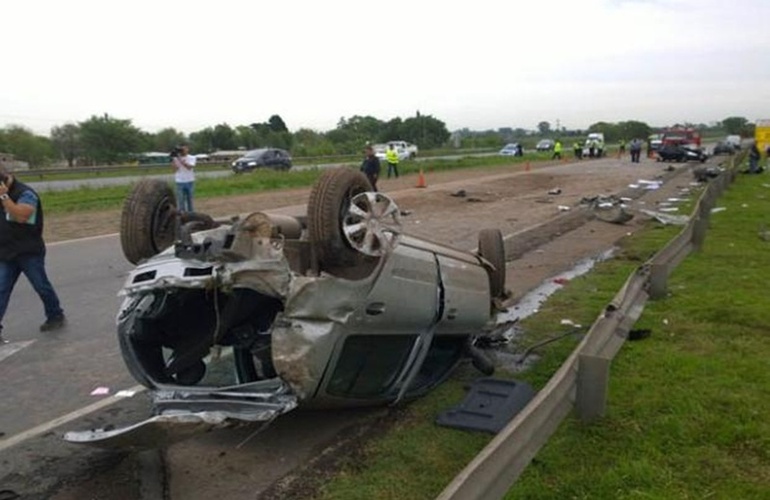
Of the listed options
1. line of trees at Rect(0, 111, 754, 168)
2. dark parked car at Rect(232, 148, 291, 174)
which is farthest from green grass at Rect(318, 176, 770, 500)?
line of trees at Rect(0, 111, 754, 168)

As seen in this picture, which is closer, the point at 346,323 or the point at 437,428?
the point at 346,323

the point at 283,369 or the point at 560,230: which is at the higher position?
the point at 283,369

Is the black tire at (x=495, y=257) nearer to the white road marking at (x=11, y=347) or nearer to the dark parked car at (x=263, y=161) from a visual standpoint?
the white road marking at (x=11, y=347)

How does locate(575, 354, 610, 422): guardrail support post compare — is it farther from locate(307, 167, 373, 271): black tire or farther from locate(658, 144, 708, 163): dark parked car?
locate(658, 144, 708, 163): dark parked car

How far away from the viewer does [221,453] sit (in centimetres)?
407

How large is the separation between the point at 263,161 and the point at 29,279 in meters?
30.8

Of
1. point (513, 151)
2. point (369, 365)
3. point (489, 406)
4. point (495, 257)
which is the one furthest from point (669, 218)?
point (513, 151)

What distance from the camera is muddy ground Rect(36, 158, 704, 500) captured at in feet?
12.2

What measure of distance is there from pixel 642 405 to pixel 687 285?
3.73 meters

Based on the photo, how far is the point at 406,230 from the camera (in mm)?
13844

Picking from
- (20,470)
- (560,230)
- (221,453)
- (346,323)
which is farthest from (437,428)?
(560,230)

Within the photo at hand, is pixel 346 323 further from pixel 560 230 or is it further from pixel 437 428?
pixel 560 230

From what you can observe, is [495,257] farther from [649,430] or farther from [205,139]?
[205,139]

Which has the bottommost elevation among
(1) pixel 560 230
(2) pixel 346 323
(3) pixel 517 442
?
(1) pixel 560 230
